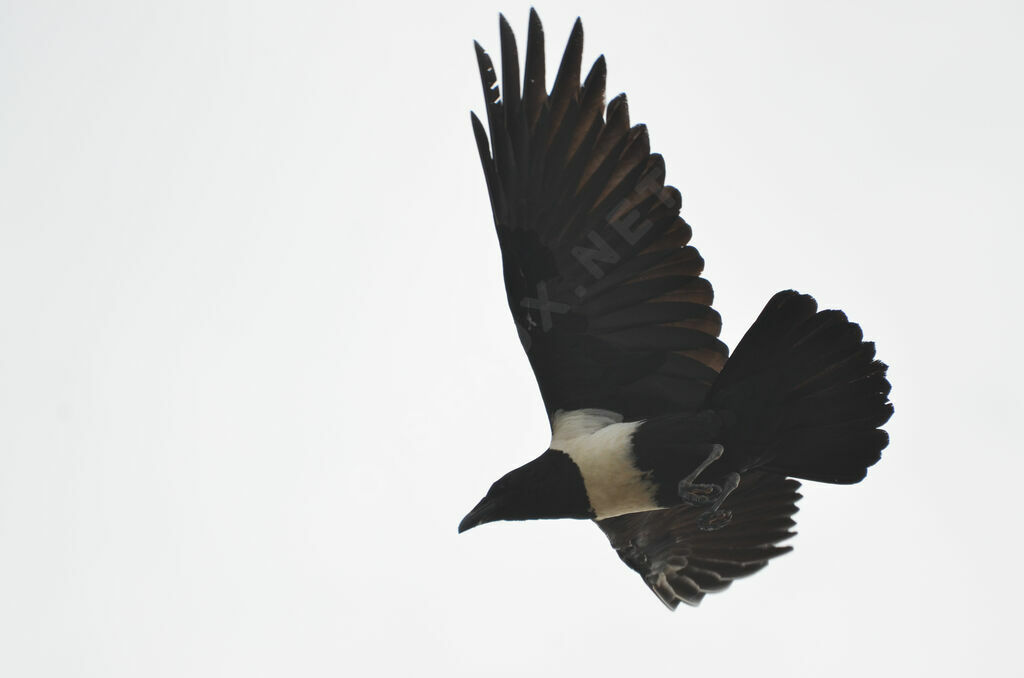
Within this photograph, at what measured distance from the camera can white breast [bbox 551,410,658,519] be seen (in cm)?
648

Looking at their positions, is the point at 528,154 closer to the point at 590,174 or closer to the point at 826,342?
the point at 590,174

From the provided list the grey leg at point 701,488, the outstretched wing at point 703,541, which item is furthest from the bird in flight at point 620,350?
the outstretched wing at point 703,541

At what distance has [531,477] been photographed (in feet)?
21.9

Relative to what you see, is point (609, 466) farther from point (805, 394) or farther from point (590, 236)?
point (590, 236)

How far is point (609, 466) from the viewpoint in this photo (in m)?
6.50

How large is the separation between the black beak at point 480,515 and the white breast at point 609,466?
437mm

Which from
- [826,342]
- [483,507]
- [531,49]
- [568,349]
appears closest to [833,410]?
[826,342]

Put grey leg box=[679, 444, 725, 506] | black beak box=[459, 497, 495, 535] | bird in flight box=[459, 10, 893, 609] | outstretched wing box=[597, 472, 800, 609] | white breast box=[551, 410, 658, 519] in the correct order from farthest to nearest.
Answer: outstretched wing box=[597, 472, 800, 609]
black beak box=[459, 497, 495, 535]
white breast box=[551, 410, 658, 519]
grey leg box=[679, 444, 725, 506]
bird in flight box=[459, 10, 893, 609]

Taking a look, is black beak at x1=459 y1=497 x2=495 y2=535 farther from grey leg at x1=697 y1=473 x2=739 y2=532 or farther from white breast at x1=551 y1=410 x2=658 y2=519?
grey leg at x1=697 y1=473 x2=739 y2=532

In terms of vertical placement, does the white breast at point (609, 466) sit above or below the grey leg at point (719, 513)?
above

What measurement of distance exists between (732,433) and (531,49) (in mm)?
2059

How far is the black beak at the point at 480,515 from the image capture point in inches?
265

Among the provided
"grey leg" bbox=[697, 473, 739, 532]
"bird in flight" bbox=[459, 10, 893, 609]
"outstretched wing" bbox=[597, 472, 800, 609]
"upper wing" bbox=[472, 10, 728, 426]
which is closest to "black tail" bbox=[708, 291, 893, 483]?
"bird in flight" bbox=[459, 10, 893, 609]

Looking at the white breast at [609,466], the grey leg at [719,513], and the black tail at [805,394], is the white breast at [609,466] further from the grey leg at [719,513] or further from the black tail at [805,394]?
the black tail at [805,394]
